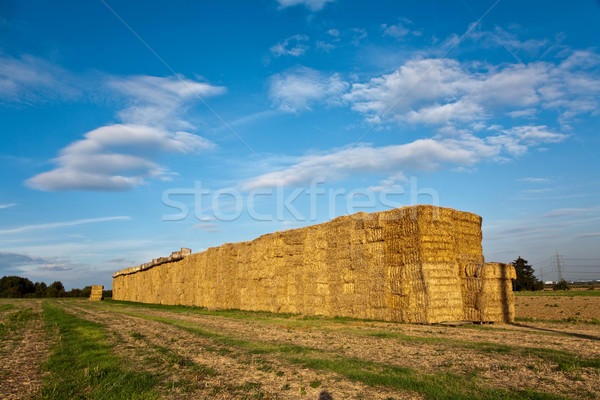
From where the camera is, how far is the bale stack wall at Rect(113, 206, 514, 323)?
15227mm

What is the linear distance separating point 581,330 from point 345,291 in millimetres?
9533

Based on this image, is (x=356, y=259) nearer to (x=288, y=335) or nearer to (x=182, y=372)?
(x=288, y=335)

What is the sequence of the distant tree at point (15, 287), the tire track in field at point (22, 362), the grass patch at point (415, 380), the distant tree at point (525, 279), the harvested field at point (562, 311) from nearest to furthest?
1. the grass patch at point (415, 380)
2. the tire track in field at point (22, 362)
3. the harvested field at point (562, 311)
4. the distant tree at point (525, 279)
5. the distant tree at point (15, 287)

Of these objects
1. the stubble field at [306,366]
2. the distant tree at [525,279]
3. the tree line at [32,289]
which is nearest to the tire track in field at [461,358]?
the stubble field at [306,366]

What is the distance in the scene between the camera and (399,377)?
621cm

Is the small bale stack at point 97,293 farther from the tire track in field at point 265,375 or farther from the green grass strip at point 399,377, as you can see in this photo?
the green grass strip at point 399,377

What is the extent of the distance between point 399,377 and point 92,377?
5426 millimetres

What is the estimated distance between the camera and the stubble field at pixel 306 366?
5624mm

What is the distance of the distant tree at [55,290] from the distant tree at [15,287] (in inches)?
159

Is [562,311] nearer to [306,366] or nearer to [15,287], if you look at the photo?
[306,366]

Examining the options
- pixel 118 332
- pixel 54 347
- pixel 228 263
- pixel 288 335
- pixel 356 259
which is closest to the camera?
pixel 54 347

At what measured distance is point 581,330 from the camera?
39.5ft

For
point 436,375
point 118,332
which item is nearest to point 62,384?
point 436,375

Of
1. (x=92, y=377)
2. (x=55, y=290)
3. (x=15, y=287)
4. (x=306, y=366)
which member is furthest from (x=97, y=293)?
(x=306, y=366)
